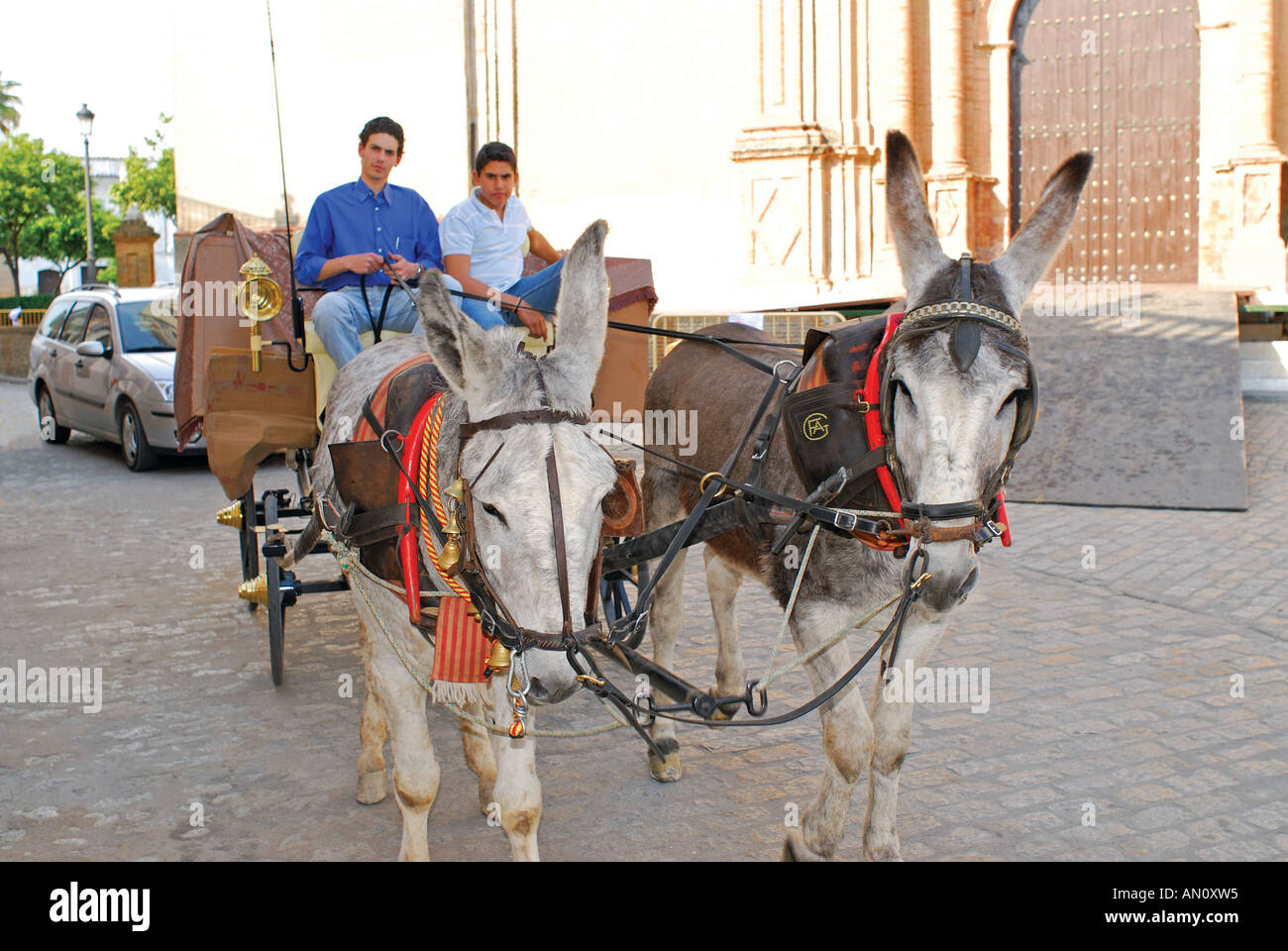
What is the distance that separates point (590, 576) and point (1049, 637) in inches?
179

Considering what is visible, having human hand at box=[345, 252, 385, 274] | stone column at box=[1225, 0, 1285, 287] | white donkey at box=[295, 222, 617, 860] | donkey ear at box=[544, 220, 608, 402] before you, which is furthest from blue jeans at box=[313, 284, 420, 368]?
stone column at box=[1225, 0, 1285, 287]

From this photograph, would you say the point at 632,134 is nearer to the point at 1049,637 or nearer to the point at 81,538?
the point at 81,538

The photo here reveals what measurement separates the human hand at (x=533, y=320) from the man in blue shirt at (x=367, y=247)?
1.97 feet

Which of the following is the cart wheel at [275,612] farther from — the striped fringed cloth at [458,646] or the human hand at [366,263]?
the striped fringed cloth at [458,646]

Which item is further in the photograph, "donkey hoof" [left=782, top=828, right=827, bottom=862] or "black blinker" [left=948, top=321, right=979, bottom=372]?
"donkey hoof" [left=782, top=828, right=827, bottom=862]

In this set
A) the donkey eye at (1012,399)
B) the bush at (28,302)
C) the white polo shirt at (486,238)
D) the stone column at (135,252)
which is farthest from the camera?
the bush at (28,302)

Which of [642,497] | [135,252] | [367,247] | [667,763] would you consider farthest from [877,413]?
[135,252]

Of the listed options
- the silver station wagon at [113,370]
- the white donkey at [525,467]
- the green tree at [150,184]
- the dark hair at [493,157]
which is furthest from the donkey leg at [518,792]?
the green tree at [150,184]

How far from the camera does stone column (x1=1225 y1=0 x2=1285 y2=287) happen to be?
14.5 m

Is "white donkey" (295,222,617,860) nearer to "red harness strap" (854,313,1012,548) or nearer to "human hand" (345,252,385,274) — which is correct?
"red harness strap" (854,313,1012,548)

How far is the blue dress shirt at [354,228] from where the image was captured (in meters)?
5.12

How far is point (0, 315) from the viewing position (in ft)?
125

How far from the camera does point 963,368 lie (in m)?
3.03

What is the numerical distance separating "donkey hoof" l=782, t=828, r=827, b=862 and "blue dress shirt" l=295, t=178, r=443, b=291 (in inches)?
110
